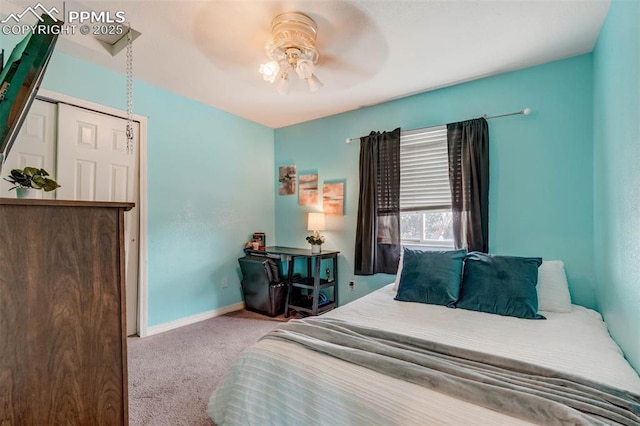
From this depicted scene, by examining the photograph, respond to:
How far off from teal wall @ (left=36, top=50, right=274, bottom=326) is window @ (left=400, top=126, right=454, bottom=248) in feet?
6.74

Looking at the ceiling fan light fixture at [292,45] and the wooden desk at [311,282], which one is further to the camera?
the wooden desk at [311,282]

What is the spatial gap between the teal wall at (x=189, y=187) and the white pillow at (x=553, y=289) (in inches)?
127

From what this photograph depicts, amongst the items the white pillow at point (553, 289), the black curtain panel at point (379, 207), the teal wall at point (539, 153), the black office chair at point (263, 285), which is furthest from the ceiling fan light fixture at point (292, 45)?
the white pillow at point (553, 289)

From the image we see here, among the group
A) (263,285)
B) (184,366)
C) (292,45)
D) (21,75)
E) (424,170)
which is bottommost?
(184,366)

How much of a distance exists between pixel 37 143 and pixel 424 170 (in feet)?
11.4

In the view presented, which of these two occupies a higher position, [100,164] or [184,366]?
[100,164]

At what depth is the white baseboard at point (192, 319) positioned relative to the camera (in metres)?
2.99

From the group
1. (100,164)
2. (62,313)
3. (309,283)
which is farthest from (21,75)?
(309,283)

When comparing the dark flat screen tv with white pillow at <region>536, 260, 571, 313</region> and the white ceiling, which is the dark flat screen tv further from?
white pillow at <region>536, 260, 571, 313</region>

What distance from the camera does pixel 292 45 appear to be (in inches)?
78.7

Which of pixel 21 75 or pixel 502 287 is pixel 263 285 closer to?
pixel 502 287

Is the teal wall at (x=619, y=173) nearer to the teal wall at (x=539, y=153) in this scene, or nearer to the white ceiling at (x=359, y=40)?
the teal wall at (x=539, y=153)

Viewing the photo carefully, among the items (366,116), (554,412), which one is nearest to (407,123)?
(366,116)

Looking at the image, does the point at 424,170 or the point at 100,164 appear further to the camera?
the point at 424,170
